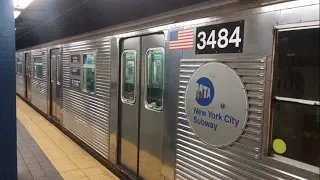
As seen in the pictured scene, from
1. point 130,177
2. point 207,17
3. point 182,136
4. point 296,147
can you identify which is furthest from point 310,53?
point 130,177

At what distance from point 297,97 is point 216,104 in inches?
34.1

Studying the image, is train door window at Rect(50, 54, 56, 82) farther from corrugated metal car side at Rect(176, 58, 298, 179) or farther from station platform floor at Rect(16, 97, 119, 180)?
corrugated metal car side at Rect(176, 58, 298, 179)

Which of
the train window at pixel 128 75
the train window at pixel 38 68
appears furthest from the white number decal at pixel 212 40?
the train window at pixel 38 68

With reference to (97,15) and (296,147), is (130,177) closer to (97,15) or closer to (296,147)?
(97,15)

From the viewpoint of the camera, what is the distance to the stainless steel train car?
2.17 m

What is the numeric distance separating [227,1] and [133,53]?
2171mm

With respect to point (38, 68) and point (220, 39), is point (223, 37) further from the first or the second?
point (38, 68)

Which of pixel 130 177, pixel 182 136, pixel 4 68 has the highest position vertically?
pixel 4 68

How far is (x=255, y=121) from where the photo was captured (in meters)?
2.49

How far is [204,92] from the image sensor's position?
3.04 m

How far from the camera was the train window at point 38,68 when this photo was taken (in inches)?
422

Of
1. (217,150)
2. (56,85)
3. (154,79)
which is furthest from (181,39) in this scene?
(56,85)

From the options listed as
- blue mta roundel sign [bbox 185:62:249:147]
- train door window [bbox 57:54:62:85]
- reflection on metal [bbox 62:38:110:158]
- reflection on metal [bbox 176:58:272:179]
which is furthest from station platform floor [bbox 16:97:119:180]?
blue mta roundel sign [bbox 185:62:249:147]

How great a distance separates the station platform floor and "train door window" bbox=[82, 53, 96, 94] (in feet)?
4.57
